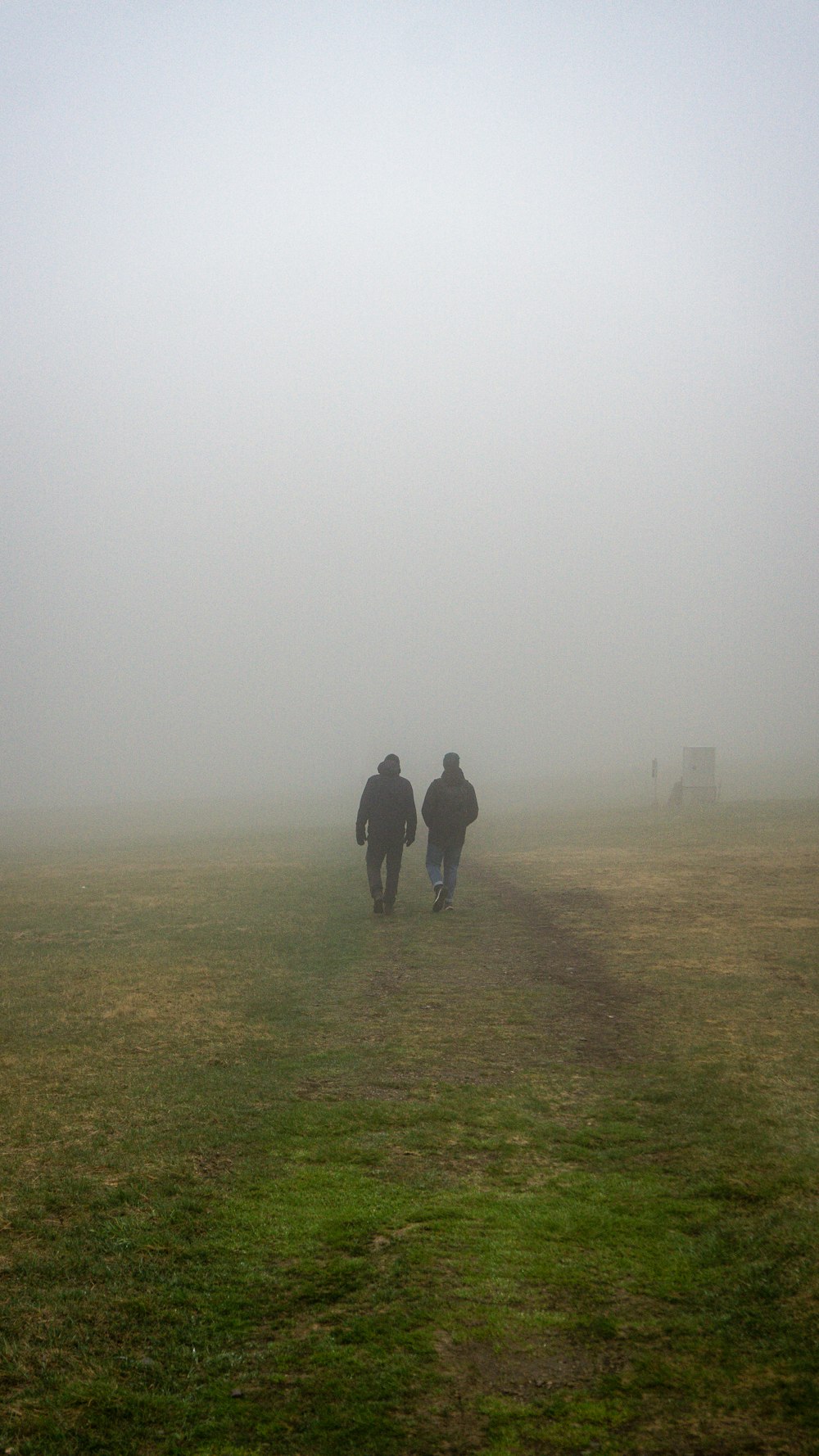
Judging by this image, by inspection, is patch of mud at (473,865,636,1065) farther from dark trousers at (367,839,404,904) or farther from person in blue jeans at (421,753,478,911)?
dark trousers at (367,839,404,904)

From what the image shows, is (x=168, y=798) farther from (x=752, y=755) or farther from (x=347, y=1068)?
(x=347, y=1068)

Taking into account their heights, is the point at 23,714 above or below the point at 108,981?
above

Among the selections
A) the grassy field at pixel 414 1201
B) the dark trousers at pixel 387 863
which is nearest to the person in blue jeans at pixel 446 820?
the dark trousers at pixel 387 863

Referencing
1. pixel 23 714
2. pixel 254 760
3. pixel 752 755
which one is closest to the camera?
pixel 752 755

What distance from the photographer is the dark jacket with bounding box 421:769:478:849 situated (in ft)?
53.8

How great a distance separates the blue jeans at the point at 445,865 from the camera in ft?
55.4

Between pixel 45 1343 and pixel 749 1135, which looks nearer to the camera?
pixel 45 1343

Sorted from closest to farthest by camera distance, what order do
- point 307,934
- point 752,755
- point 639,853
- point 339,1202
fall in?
point 339,1202
point 307,934
point 639,853
point 752,755

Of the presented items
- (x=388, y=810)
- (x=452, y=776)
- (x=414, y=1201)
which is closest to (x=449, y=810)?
(x=452, y=776)

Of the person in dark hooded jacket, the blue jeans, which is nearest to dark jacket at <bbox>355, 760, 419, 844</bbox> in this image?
the person in dark hooded jacket

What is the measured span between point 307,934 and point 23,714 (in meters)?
149

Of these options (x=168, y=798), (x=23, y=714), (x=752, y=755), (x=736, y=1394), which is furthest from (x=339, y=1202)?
(x=23, y=714)

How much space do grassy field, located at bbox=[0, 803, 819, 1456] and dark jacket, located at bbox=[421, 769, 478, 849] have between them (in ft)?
10.3

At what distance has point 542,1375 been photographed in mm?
4246
